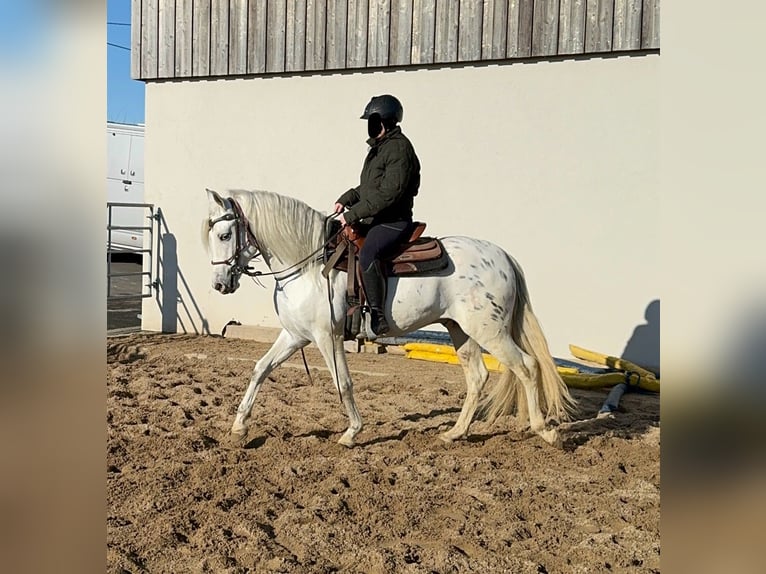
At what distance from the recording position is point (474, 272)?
4.55 m

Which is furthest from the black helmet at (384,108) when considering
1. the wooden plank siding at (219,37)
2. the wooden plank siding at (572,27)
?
the wooden plank siding at (219,37)

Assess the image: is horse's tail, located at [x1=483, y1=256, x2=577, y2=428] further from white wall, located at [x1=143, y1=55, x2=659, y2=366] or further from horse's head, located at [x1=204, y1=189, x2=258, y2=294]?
white wall, located at [x1=143, y1=55, x2=659, y2=366]

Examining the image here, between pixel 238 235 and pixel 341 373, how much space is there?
3.22 feet

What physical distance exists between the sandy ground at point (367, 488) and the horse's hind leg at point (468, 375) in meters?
0.10

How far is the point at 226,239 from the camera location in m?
4.32

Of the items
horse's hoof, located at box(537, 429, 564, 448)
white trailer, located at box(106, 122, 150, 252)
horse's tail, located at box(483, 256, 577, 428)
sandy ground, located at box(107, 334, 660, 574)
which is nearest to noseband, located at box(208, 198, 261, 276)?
sandy ground, located at box(107, 334, 660, 574)

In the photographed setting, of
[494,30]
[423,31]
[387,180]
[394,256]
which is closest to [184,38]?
[423,31]

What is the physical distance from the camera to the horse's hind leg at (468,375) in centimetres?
470

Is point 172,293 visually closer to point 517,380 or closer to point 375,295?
point 375,295

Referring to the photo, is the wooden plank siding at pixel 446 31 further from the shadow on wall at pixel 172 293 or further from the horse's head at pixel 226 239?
the horse's head at pixel 226 239

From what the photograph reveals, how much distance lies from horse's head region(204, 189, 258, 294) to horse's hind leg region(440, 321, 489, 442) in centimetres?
140
